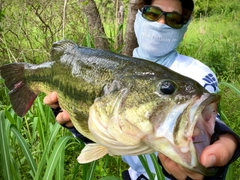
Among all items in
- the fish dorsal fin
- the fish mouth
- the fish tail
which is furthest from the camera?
the fish tail

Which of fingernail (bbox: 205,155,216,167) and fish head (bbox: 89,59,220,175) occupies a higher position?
fish head (bbox: 89,59,220,175)

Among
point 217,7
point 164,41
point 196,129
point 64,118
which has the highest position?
point 196,129

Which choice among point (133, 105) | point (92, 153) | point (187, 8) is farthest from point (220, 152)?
point (187, 8)

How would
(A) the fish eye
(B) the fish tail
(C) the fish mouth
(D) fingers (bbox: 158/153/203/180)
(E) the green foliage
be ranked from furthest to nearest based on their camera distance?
(E) the green foliage → (B) the fish tail → (D) fingers (bbox: 158/153/203/180) → (A) the fish eye → (C) the fish mouth

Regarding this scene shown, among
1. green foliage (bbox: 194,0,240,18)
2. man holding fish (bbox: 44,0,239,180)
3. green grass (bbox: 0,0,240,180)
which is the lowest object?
green foliage (bbox: 194,0,240,18)

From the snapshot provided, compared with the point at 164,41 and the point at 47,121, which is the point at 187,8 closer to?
the point at 164,41

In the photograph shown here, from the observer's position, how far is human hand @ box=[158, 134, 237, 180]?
987mm

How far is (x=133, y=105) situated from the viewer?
1.15 metres

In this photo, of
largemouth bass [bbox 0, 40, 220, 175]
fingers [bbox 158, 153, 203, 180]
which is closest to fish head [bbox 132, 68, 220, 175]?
largemouth bass [bbox 0, 40, 220, 175]

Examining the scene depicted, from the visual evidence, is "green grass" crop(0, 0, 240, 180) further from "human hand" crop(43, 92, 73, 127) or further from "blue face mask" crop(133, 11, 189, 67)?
"blue face mask" crop(133, 11, 189, 67)

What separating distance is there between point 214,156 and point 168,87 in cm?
27

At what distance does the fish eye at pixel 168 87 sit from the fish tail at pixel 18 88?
108 centimetres

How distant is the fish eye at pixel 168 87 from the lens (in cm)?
108

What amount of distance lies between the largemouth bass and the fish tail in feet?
1.35
